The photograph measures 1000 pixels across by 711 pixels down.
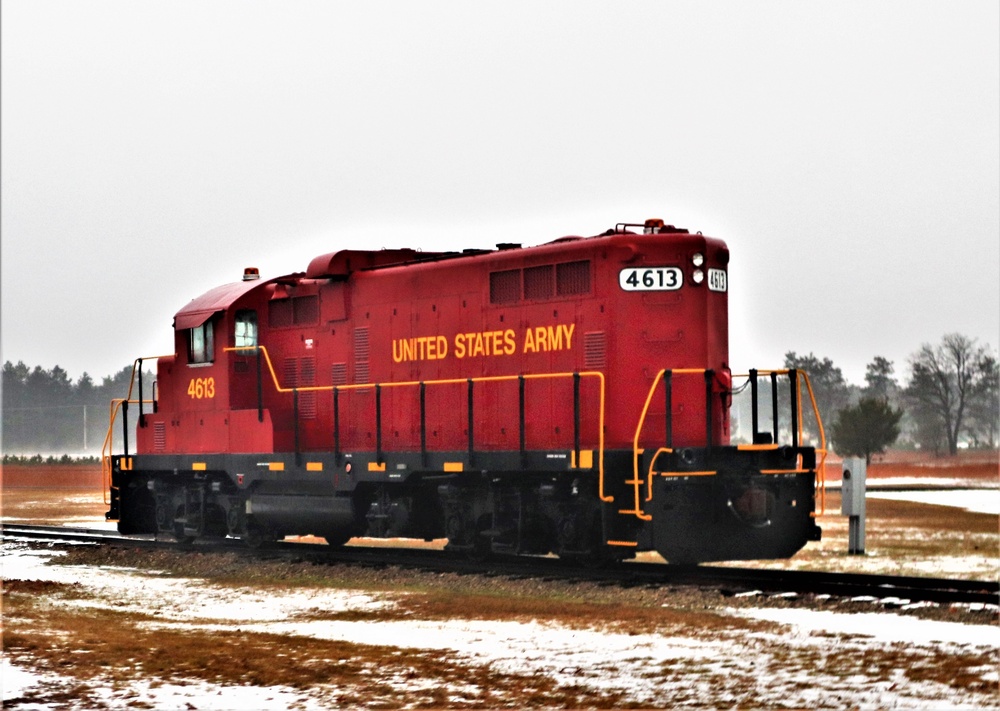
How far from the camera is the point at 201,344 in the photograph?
20719 millimetres

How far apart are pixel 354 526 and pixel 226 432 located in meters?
3.09

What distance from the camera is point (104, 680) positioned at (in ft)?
32.4

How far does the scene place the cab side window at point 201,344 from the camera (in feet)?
67.3

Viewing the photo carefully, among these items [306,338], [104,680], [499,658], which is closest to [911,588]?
[499,658]

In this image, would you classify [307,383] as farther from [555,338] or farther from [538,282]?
[555,338]

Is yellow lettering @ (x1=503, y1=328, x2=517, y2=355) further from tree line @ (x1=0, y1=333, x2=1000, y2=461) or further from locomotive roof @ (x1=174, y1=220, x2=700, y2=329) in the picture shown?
tree line @ (x1=0, y1=333, x2=1000, y2=461)

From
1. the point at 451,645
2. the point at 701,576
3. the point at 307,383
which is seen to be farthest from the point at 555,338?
the point at 451,645

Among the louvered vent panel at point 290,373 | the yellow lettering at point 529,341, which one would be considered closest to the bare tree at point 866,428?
the louvered vent panel at point 290,373

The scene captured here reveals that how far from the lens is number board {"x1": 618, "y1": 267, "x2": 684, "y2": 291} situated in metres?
15.6

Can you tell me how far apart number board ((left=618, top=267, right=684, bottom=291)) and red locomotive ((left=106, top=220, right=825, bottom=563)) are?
2 centimetres

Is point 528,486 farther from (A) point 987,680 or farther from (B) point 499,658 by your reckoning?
(A) point 987,680

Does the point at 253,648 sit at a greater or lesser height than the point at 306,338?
lesser

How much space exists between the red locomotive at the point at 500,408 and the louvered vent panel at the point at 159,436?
1021 millimetres

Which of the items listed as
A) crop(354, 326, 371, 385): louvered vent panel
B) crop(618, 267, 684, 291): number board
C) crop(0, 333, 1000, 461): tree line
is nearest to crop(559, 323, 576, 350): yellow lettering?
crop(618, 267, 684, 291): number board
